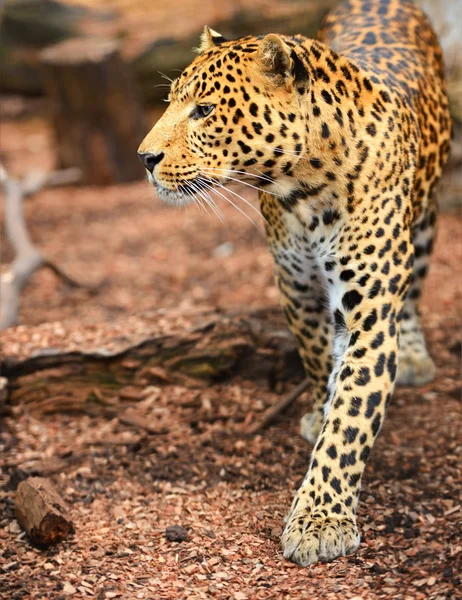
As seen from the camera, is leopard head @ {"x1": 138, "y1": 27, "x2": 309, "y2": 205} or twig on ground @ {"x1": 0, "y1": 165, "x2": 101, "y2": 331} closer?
leopard head @ {"x1": 138, "y1": 27, "x2": 309, "y2": 205}

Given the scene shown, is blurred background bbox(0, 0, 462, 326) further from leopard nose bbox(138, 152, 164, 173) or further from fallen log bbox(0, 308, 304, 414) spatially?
leopard nose bbox(138, 152, 164, 173)

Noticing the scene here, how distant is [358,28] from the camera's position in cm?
724

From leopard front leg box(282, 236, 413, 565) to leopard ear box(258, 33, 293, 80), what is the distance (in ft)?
4.10


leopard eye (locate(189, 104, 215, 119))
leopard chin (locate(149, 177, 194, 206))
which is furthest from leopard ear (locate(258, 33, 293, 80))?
leopard chin (locate(149, 177, 194, 206))

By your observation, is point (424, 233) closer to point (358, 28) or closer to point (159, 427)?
point (358, 28)

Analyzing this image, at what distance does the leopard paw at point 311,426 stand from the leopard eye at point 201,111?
8.34 feet

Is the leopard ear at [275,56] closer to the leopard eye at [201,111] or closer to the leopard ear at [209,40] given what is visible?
the leopard eye at [201,111]

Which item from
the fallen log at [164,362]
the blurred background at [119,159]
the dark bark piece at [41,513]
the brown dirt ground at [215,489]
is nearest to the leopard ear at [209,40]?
the fallen log at [164,362]

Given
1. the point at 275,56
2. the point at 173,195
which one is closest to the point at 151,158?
the point at 173,195

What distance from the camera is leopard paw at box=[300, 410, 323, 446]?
662 centimetres

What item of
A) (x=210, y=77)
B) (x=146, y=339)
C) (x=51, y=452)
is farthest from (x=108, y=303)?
(x=210, y=77)

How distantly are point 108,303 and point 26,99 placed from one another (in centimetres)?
1055

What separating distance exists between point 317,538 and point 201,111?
2.59 metres

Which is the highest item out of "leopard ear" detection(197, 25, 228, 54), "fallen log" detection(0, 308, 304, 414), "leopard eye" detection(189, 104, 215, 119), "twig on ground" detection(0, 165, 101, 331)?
"leopard ear" detection(197, 25, 228, 54)
